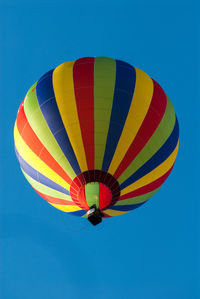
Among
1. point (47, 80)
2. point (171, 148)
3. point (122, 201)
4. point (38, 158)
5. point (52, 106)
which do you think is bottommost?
point (122, 201)

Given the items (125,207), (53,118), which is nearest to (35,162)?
(53,118)

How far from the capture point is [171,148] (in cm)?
1427

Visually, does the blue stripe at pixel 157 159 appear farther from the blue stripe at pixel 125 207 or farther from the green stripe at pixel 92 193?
the blue stripe at pixel 125 207

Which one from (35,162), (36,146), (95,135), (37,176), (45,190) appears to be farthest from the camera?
(45,190)

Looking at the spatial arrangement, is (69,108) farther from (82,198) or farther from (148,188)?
(148,188)

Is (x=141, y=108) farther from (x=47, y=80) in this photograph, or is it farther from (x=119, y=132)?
(x=47, y=80)

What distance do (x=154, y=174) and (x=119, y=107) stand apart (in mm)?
2462

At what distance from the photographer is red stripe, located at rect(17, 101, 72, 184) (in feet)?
43.3

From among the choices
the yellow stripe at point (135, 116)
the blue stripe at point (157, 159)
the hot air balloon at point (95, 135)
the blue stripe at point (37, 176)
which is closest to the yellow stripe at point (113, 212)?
the hot air balloon at point (95, 135)

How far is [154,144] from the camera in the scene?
44.3 feet

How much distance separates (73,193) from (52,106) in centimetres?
263

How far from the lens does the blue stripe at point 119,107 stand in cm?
1288

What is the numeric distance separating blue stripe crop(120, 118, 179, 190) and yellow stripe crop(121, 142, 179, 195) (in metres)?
0.15

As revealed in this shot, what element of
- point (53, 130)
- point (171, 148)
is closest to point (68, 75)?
point (53, 130)
